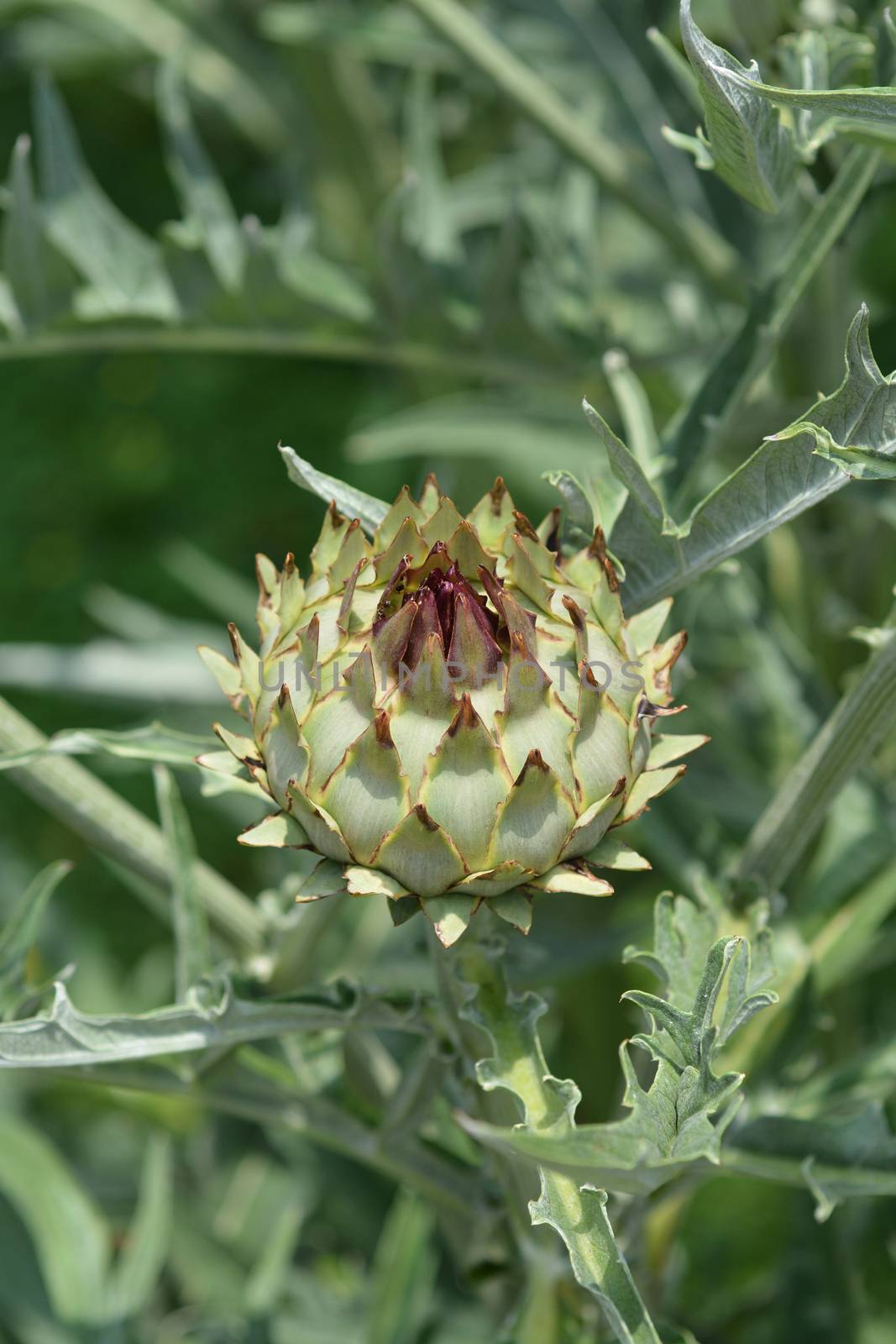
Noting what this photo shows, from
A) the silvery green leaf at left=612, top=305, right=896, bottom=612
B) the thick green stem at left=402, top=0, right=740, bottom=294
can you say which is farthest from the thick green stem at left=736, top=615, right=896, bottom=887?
the thick green stem at left=402, top=0, right=740, bottom=294

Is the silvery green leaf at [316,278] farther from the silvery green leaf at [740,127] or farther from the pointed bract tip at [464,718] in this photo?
the pointed bract tip at [464,718]

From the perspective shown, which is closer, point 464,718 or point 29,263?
point 464,718

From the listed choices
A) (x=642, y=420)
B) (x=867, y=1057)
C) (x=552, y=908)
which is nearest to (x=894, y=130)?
(x=642, y=420)

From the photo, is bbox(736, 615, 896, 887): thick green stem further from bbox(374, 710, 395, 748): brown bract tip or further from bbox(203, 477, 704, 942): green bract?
bbox(374, 710, 395, 748): brown bract tip

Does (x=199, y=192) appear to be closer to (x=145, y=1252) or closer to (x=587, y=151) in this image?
(x=587, y=151)

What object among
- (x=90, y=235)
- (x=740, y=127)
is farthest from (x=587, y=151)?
(x=740, y=127)

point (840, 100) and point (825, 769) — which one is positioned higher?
point (840, 100)

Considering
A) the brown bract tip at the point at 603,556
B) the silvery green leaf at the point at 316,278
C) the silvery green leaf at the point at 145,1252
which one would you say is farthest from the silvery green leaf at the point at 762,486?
the silvery green leaf at the point at 145,1252

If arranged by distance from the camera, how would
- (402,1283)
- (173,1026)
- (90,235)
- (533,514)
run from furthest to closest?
(533,514)
(90,235)
(402,1283)
(173,1026)
